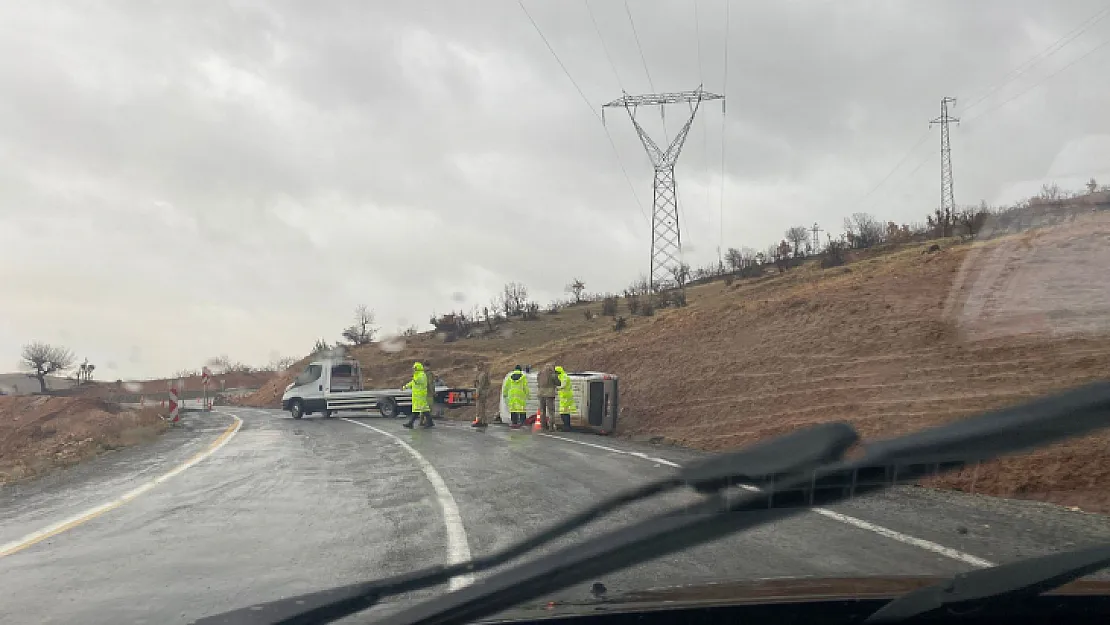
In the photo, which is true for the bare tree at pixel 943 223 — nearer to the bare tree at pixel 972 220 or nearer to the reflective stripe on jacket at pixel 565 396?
the bare tree at pixel 972 220

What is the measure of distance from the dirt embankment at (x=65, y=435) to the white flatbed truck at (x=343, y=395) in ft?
16.8

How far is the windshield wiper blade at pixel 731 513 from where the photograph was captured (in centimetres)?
344

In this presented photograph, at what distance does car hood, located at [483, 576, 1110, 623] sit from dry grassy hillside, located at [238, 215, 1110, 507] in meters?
6.61

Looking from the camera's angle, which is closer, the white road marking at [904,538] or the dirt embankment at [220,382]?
the white road marking at [904,538]

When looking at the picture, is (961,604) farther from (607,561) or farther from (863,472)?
(863,472)

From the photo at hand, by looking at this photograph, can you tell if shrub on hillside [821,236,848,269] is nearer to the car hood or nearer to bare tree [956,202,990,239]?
bare tree [956,202,990,239]

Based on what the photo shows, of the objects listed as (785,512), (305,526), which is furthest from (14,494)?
(785,512)

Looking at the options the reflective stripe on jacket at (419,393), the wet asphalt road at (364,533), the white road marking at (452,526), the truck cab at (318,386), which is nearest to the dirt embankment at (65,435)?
the truck cab at (318,386)

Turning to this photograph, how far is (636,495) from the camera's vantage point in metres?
4.84

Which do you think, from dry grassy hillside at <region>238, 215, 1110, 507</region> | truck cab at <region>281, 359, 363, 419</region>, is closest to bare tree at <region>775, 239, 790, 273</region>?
dry grassy hillside at <region>238, 215, 1110, 507</region>

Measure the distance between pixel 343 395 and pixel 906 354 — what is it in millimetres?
20803

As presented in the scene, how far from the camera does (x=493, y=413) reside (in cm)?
3256

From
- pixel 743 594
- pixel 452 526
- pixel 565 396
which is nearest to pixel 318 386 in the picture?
pixel 565 396

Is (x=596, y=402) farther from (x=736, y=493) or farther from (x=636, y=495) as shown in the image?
(x=736, y=493)
